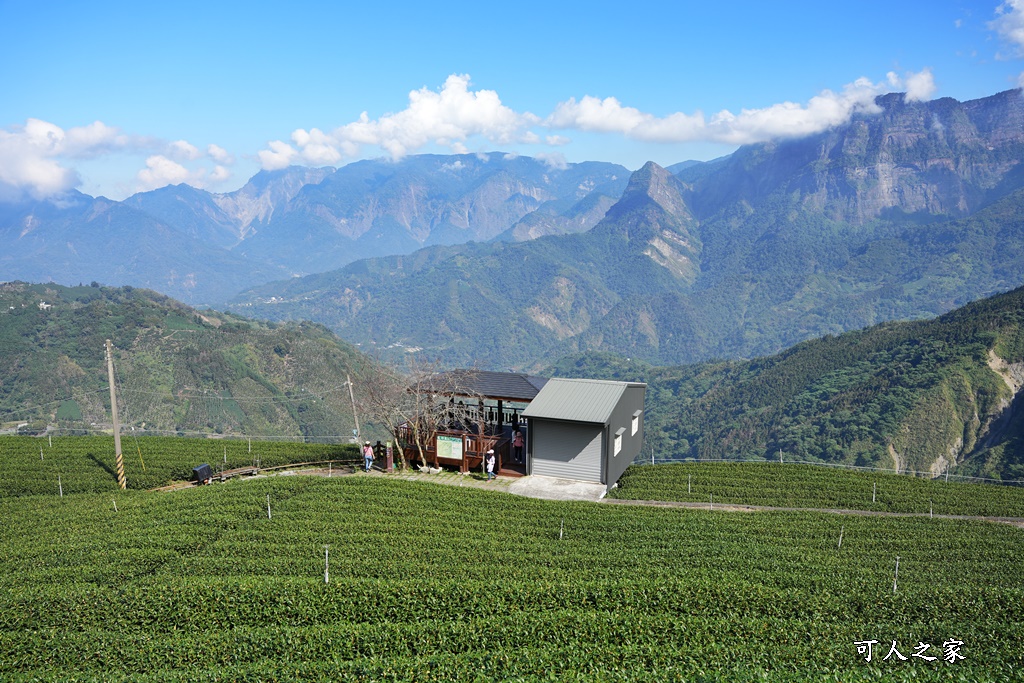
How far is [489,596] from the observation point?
19.4m

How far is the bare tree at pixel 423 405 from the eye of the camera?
1361 inches

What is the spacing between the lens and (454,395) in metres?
35.8

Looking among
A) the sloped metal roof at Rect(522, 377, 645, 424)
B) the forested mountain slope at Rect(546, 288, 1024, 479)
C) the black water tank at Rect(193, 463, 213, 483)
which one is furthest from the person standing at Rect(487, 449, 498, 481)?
the forested mountain slope at Rect(546, 288, 1024, 479)

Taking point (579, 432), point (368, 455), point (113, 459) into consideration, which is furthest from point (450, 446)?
point (113, 459)

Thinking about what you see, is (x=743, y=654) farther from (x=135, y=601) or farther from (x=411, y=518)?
(x=135, y=601)

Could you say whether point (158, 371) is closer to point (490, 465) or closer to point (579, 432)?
point (490, 465)

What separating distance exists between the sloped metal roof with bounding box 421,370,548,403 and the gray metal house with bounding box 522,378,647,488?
1.40 meters

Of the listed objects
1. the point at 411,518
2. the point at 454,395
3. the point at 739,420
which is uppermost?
the point at 454,395

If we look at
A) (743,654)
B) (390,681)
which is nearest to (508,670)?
(390,681)

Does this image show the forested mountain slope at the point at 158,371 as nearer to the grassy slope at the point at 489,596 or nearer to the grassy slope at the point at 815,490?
the grassy slope at the point at 815,490

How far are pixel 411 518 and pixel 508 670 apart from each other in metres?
11.6

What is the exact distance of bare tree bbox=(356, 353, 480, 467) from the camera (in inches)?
1361

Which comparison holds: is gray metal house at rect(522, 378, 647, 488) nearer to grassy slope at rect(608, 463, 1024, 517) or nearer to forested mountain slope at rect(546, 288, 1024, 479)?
grassy slope at rect(608, 463, 1024, 517)

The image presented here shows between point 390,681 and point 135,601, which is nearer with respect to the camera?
point 390,681
